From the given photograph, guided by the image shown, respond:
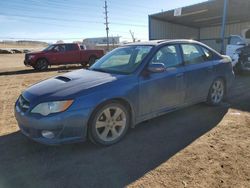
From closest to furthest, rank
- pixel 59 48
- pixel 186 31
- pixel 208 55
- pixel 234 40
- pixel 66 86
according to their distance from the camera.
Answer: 1. pixel 66 86
2. pixel 208 55
3. pixel 234 40
4. pixel 59 48
5. pixel 186 31

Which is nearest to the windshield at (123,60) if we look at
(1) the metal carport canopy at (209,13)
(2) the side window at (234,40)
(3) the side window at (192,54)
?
(3) the side window at (192,54)

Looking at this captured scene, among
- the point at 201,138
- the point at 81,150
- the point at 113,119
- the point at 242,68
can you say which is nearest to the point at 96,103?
the point at 113,119

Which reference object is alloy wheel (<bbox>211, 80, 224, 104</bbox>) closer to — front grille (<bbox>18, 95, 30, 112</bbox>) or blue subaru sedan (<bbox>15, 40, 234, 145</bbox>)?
blue subaru sedan (<bbox>15, 40, 234, 145</bbox>)

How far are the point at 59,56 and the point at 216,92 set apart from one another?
1337 cm

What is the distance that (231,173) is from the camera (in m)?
3.01

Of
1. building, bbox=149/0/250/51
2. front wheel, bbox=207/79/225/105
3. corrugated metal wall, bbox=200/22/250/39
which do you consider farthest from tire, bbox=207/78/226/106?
corrugated metal wall, bbox=200/22/250/39

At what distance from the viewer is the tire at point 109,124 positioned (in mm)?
3656

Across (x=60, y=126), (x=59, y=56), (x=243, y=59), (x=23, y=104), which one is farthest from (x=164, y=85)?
(x=59, y=56)

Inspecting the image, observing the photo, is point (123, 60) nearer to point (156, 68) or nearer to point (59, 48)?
point (156, 68)

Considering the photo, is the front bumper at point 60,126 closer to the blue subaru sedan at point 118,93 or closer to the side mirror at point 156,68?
the blue subaru sedan at point 118,93

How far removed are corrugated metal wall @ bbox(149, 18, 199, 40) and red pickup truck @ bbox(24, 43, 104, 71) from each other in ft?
18.6

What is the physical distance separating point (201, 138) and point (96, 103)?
182 cm

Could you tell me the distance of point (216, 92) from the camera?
574cm

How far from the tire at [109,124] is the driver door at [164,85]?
1.25 ft
